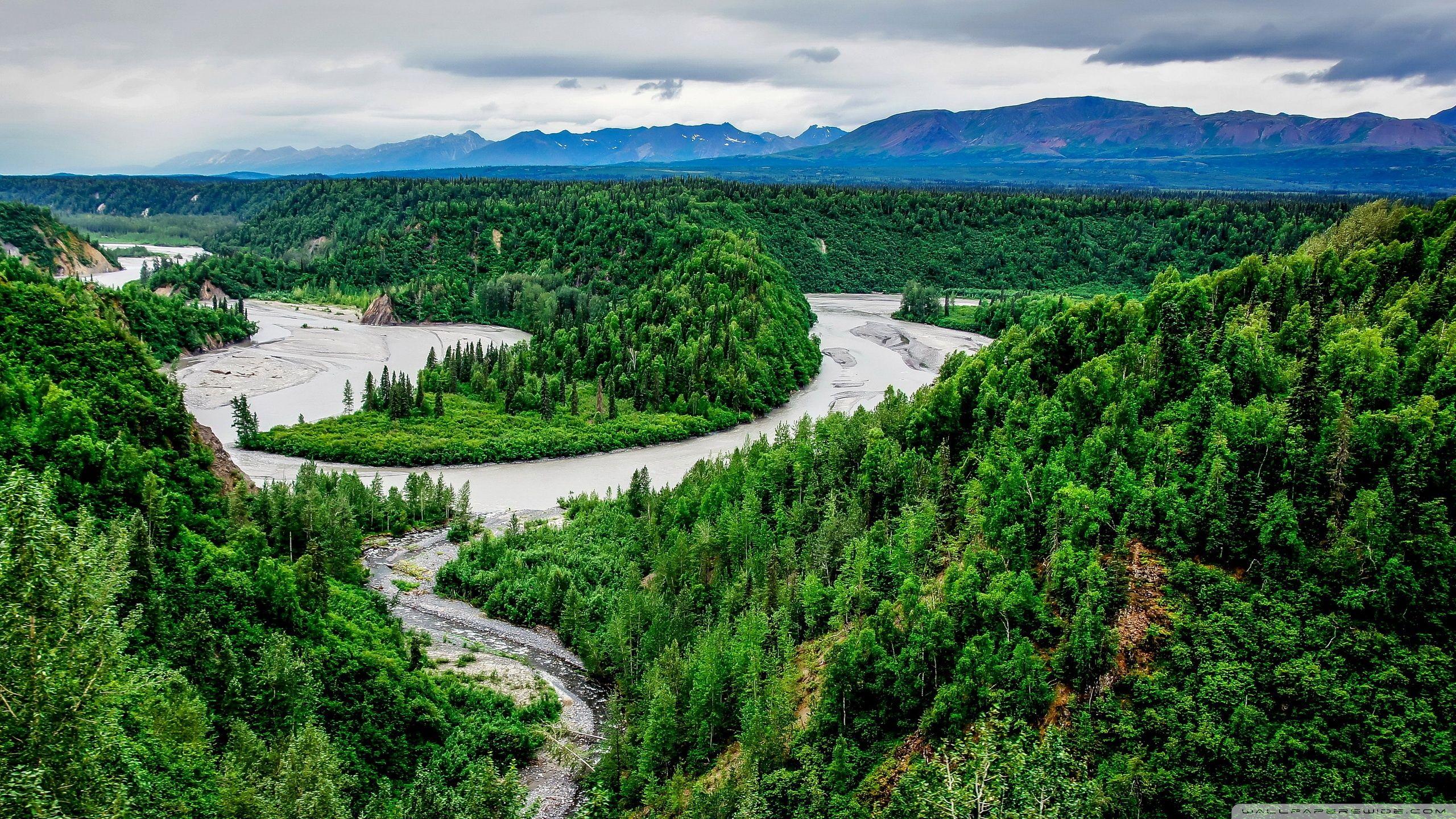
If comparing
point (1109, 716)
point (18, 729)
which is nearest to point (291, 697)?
point (18, 729)

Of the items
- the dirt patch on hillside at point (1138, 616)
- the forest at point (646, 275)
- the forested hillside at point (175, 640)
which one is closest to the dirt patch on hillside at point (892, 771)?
the dirt patch on hillside at point (1138, 616)

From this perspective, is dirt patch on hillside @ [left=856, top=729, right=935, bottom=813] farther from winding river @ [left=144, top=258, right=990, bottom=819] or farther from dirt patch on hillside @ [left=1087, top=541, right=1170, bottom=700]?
winding river @ [left=144, top=258, right=990, bottom=819]

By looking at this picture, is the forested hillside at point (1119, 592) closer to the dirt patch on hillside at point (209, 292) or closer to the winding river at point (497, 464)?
the winding river at point (497, 464)

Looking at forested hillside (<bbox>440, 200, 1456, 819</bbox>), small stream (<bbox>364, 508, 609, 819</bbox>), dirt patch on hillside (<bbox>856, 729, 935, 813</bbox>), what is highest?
forested hillside (<bbox>440, 200, 1456, 819</bbox>)

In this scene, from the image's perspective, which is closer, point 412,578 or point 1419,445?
point 1419,445

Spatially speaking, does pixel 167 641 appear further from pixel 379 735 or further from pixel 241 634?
pixel 379 735

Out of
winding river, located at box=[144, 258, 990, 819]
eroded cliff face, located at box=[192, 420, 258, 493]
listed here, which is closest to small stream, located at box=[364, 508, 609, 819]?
winding river, located at box=[144, 258, 990, 819]
